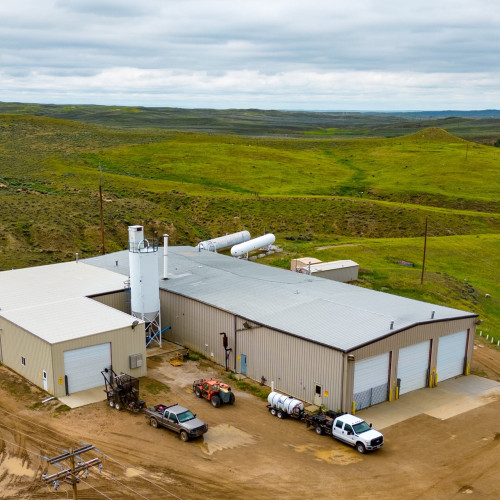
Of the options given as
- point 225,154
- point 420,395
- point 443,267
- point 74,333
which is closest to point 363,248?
point 443,267

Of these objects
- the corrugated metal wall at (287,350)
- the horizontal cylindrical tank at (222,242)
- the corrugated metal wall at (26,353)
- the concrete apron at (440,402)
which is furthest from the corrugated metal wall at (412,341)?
the horizontal cylindrical tank at (222,242)

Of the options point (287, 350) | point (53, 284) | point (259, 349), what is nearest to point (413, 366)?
point (287, 350)

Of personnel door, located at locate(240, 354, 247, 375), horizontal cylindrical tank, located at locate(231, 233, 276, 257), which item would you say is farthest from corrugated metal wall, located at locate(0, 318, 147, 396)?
horizontal cylindrical tank, located at locate(231, 233, 276, 257)

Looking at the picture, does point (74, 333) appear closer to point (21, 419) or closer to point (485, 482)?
point (21, 419)

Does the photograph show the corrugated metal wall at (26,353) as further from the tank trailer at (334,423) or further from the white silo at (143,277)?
the tank trailer at (334,423)

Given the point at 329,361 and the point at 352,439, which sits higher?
the point at 329,361
